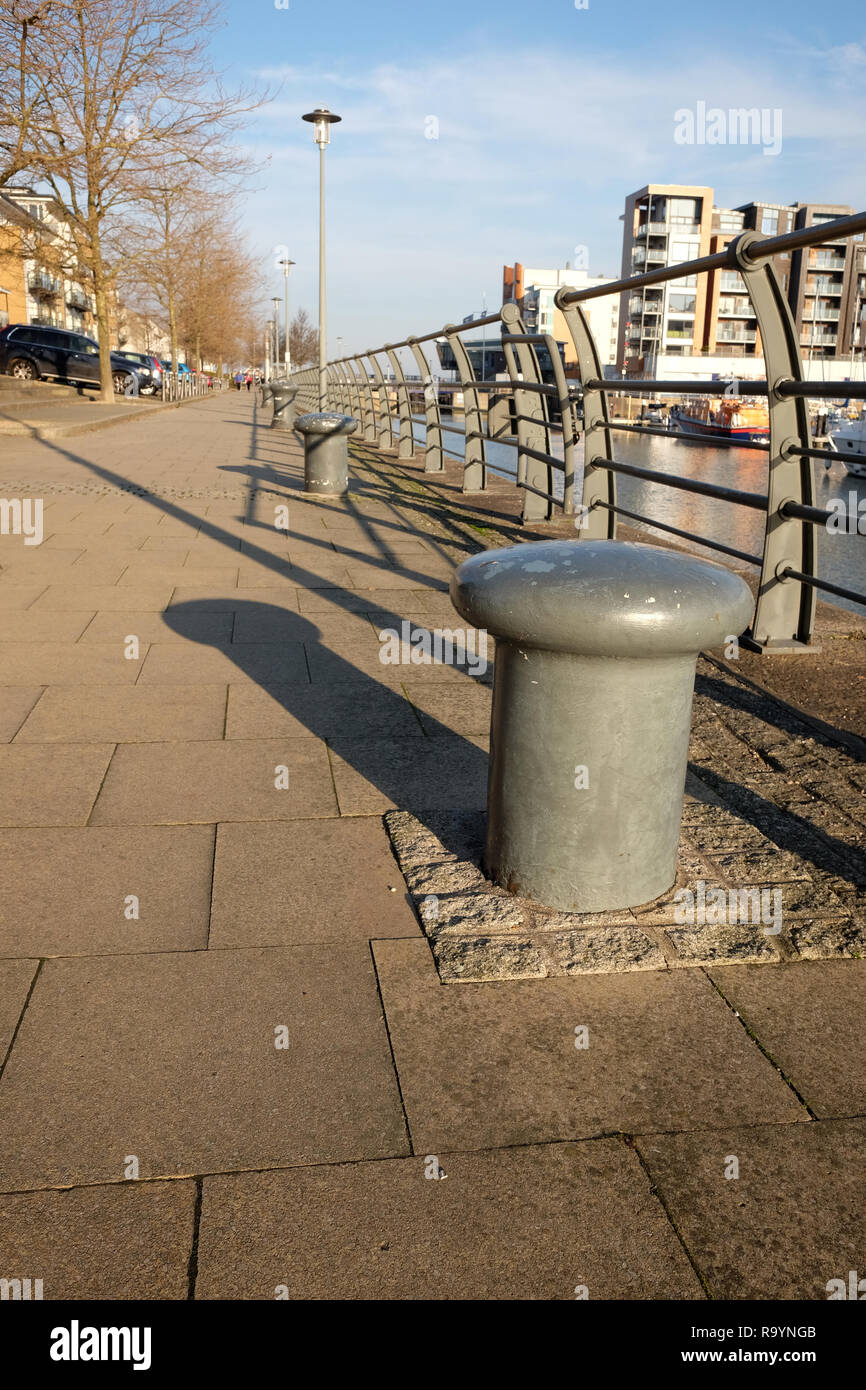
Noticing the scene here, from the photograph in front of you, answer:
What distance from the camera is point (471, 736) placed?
407 centimetres

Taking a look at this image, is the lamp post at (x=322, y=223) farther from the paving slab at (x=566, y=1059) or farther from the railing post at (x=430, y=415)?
the paving slab at (x=566, y=1059)

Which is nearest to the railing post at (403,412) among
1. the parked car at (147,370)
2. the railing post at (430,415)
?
the railing post at (430,415)

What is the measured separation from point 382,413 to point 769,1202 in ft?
59.5

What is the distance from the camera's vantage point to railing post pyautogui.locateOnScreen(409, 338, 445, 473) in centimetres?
1277

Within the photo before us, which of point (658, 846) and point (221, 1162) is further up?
point (658, 846)

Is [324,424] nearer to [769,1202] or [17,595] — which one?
[17,595]

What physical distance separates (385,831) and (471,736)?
934 millimetres

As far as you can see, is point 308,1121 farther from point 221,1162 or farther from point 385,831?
point 385,831

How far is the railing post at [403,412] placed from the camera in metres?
15.0

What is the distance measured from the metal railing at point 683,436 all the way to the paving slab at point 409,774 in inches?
56.7

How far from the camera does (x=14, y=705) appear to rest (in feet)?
13.9

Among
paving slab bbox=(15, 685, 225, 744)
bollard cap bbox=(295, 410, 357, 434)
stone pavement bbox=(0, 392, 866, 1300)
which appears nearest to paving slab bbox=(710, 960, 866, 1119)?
stone pavement bbox=(0, 392, 866, 1300)
